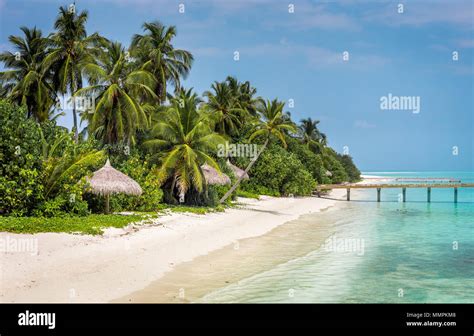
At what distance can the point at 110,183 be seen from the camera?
56.3 feet

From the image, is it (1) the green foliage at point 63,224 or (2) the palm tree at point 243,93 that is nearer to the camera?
(1) the green foliage at point 63,224

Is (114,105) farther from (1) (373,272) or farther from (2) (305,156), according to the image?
(2) (305,156)

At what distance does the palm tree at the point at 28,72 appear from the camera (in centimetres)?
3030

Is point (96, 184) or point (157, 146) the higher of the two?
point (157, 146)

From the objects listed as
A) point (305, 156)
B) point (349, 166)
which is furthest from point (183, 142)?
point (349, 166)

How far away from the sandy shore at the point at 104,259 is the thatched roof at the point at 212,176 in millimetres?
5230

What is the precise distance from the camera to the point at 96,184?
55.7ft

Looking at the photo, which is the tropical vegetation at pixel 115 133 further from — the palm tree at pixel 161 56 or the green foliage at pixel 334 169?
the green foliage at pixel 334 169

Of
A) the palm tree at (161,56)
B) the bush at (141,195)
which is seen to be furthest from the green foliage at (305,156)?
the bush at (141,195)

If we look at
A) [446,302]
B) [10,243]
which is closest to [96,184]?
[10,243]

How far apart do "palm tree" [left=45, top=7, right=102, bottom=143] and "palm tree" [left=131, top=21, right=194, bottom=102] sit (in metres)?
3.68

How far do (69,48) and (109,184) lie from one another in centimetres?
1594
